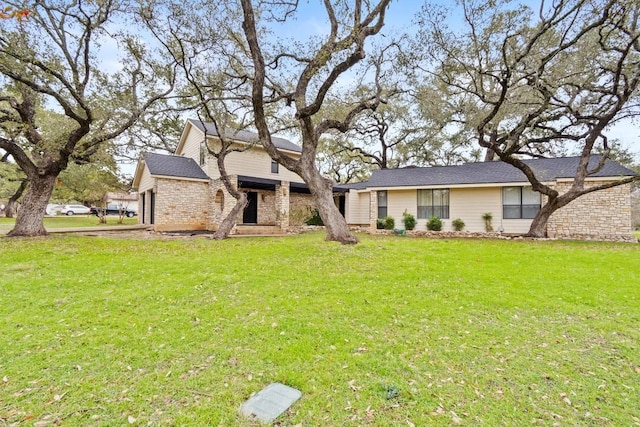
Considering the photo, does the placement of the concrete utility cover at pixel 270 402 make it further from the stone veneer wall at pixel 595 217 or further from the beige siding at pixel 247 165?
the stone veneer wall at pixel 595 217

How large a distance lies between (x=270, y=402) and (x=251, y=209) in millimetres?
17239

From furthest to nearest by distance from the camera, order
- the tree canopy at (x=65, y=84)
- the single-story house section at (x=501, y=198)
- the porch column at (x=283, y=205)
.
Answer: the porch column at (x=283, y=205) → the single-story house section at (x=501, y=198) → the tree canopy at (x=65, y=84)

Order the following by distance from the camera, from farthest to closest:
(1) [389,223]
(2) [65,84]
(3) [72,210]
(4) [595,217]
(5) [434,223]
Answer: (3) [72,210]
(1) [389,223]
(5) [434,223]
(4) [595,217]
(2) [65,84]

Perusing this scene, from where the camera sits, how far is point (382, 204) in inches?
732

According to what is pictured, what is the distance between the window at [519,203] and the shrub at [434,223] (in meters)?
3.05

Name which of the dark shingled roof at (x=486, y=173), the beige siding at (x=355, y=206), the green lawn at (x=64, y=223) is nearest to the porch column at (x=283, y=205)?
the beige siding at (x=355, y=206)

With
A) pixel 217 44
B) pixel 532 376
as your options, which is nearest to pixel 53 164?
pixel 217 44

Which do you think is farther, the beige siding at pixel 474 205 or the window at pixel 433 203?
the window at pixel 433 203

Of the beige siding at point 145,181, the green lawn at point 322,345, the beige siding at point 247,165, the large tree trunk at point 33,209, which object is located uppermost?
the beige siding at point 247,165

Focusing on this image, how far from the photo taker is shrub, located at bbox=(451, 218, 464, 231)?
634 inches

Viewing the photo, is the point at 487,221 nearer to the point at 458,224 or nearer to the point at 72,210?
the point at 458,224

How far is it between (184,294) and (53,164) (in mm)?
10670

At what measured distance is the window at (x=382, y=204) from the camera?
18.5 metres

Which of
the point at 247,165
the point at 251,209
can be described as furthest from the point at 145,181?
the point at 251,209
